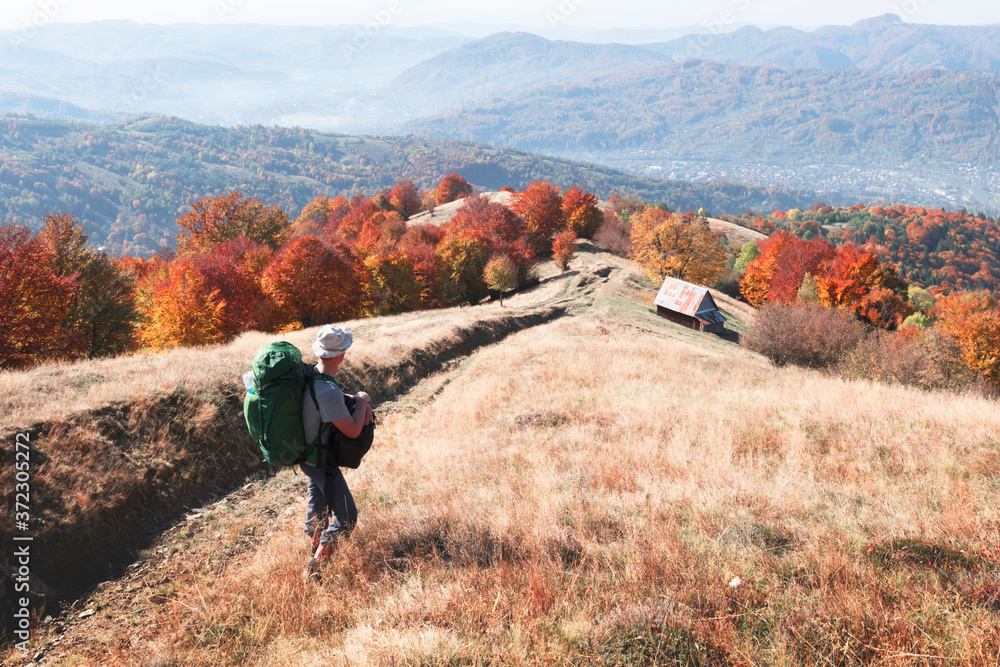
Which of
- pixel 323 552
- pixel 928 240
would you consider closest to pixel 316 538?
pixel 323 552

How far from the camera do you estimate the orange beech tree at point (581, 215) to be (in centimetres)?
8906

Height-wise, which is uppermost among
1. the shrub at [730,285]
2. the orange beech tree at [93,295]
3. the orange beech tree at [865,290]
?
the orange beech tree at [93,295]

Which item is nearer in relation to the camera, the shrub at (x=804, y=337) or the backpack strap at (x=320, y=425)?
the backpack strap at (x=320, y=425)

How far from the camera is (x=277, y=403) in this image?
5.14 m

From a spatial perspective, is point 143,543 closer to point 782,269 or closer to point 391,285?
point 391,285

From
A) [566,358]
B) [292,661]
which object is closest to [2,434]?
[292,661]

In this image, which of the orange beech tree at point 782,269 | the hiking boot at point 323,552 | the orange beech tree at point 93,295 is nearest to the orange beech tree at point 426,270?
the orange beech tree at point 93,295

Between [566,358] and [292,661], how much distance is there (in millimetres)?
18584

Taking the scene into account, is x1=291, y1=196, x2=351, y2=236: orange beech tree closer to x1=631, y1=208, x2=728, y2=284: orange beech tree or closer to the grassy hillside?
x1=631, y1=208, x2=728, y2=284: orange beech tree

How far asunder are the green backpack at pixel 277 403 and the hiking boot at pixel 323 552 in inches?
49.1

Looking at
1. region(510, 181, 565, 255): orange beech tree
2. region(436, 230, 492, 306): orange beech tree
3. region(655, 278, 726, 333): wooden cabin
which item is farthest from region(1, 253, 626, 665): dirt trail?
region(510, 181, 565, 255): orange beech tree

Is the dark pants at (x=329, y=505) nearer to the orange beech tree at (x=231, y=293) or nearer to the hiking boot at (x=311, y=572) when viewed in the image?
the hiking boot at (x=311, y=572)

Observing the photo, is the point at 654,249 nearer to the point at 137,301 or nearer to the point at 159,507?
the point at 137,301

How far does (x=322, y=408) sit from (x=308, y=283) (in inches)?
1654
